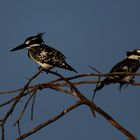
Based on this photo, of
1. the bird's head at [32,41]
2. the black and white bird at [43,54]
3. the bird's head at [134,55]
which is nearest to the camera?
the black and white bird at [43,54]

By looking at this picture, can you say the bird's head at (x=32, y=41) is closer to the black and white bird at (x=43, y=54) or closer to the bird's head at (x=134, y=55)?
the black and white bird at (x=43, y=54)

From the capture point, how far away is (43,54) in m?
7.18

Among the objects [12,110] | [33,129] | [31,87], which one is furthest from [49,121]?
[31,87]

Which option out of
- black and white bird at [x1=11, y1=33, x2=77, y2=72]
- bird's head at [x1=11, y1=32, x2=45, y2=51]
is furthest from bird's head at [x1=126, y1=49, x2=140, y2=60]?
bird's head at [x1=11, y1=32, x2=45, y2=51]

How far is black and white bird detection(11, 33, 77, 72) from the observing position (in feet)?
22.3

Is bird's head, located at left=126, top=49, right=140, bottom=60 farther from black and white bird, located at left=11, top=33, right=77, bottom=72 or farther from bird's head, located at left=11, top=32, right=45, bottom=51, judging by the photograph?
bird's head, located at left=11, top=32, right=45, bottom=51

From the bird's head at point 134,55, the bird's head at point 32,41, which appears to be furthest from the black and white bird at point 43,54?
the bird's head at point 134,55

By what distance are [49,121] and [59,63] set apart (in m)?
5.23

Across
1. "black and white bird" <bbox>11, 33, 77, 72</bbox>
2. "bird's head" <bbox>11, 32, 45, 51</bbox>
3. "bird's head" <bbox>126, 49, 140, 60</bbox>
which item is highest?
"bird's head" <bbox>11, 32, 45, 51</bbox>

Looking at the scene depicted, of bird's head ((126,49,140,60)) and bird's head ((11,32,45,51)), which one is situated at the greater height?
bird's head ((11,32,45,51))

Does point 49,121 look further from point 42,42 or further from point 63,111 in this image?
point 42,42

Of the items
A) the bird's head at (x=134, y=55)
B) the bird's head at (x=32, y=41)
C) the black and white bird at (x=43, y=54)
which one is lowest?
the bird's head at (x=134, y=55)

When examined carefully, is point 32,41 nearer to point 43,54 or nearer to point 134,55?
point 43,54

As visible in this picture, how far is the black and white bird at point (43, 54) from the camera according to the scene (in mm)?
6805
